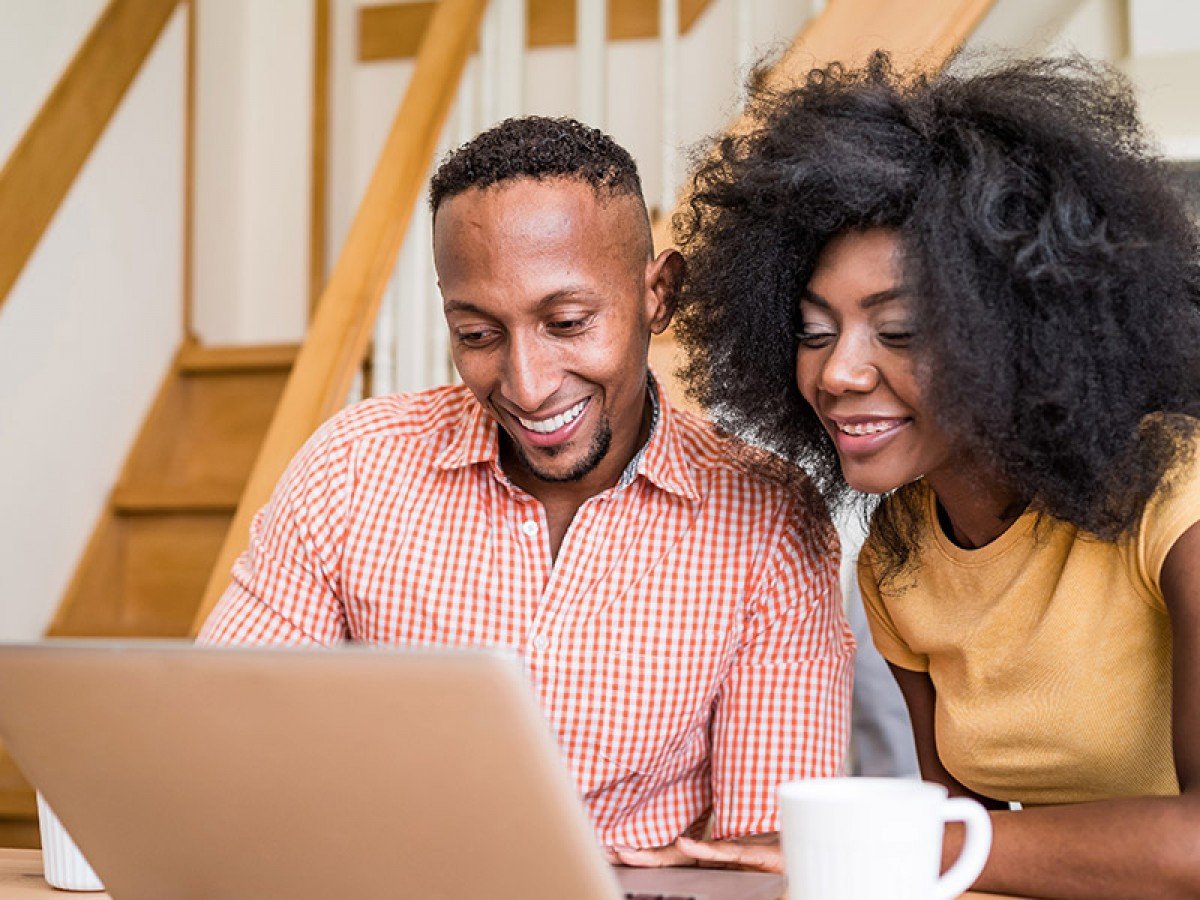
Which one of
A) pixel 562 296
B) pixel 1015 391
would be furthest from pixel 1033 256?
pixel 562 296

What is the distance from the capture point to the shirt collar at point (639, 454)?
1.35m

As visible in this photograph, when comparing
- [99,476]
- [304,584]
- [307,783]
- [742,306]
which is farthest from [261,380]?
[307,783]

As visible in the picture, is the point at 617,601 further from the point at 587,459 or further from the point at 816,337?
the point at 816,337

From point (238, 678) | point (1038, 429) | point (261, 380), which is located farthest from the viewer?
point (261, 380)

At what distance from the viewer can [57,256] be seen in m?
2.63

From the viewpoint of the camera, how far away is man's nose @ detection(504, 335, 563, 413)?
125 centimetres

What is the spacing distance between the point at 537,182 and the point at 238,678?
0.70 metres

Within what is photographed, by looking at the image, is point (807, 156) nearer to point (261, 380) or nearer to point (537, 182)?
point (537, 182)

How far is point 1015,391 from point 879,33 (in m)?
1.35

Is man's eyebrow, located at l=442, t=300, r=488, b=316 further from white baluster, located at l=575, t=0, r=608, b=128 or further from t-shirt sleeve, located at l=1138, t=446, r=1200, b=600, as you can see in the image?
white baluster, located at l=575, t=0, r=608, b=128

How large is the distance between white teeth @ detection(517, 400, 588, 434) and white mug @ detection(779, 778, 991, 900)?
585mm

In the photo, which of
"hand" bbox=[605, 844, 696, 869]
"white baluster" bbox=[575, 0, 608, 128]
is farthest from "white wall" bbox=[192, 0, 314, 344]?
"hand" bbox=[605, 844, 696, 869]

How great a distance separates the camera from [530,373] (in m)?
1.25

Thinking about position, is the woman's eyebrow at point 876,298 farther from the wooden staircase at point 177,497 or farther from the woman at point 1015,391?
the wooden staircase at point 177,497
